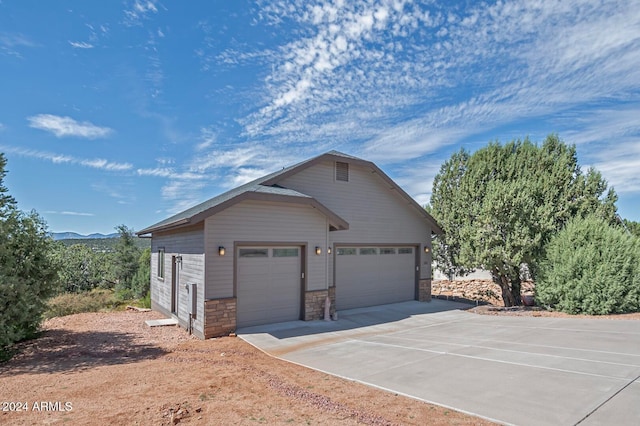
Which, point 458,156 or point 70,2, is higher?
point 70,2

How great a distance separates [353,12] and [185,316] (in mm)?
9688

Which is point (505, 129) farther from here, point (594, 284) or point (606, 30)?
point (594, 284)

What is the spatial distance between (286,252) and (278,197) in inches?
70.0

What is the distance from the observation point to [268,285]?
34.0 ft

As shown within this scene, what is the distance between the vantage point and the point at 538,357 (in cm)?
693

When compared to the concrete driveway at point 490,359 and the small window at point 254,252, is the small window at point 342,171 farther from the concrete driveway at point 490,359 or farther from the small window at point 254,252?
the concrete driveway at point 490,359

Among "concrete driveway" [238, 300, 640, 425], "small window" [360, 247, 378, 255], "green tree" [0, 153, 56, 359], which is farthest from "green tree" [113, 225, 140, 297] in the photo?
"concrete driveway" [238, 300, 640, 425]

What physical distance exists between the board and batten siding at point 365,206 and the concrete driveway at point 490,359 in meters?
3.32

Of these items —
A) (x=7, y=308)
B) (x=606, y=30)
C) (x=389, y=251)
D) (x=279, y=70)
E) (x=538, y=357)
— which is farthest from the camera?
(x=389, y=251)

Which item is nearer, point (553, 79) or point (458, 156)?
point (553, 79)

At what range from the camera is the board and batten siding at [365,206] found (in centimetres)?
1265

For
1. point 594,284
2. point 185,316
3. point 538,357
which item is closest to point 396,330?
point 538,357

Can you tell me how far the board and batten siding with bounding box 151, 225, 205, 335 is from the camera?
934cm

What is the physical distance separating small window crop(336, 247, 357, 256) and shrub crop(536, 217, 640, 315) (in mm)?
6810
